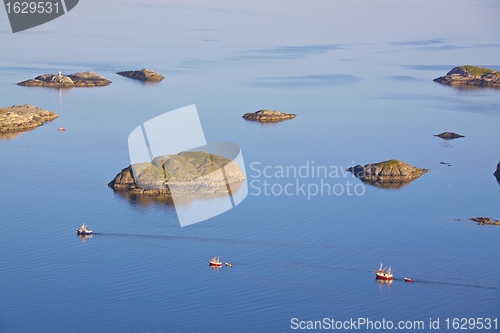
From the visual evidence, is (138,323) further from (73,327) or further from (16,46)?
(16,46)

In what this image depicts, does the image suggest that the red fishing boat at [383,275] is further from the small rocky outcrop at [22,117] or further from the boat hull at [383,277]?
the small rocky outcrop at [22,117]

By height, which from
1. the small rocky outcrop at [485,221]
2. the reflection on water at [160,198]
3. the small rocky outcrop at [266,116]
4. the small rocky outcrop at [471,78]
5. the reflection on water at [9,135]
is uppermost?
the reflection on water at [160,198]

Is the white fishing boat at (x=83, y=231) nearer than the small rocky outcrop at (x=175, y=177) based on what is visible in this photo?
Yes

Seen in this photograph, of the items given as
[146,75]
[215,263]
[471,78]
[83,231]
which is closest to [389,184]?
[215,263]

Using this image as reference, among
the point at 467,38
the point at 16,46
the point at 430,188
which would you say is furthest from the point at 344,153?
the point at 467,38

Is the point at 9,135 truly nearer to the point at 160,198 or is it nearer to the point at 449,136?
the point at 160,198

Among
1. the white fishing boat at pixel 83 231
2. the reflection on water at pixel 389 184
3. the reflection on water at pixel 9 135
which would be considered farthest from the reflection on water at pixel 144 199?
the reflection on water at pixel 9 135

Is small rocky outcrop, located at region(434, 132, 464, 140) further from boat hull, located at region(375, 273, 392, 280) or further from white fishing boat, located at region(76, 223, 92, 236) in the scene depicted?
white fishing boat, located at region(76, 223, 92, 236)
